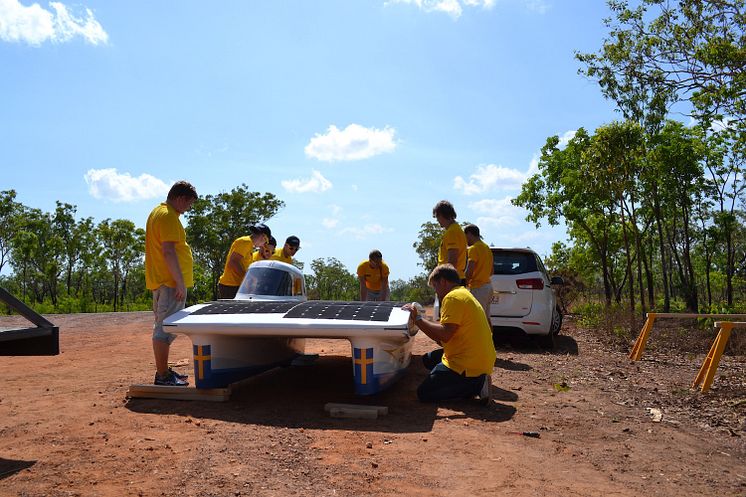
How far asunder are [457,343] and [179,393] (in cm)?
246

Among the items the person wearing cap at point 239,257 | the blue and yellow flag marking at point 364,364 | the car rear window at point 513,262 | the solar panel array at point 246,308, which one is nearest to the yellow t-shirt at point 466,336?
the blue and yellow flag marking at point 364,364

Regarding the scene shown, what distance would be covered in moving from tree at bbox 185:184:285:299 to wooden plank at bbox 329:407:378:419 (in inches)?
942

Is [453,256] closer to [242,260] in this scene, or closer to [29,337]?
[242,260]

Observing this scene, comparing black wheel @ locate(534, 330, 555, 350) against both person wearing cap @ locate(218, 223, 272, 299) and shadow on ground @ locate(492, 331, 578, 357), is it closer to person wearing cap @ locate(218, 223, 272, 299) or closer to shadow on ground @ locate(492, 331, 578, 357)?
shadow on ground @ locate(492, 331, 578, 357)

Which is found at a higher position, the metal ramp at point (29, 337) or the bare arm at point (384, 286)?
the bare arm at point (384, 286)

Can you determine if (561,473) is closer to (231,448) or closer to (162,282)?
(231,448)

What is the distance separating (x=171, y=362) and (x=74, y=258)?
30769 millimetres

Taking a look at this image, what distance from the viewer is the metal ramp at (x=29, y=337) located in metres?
3.30

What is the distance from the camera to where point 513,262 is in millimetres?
9711

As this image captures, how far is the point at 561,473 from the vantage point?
3736mm

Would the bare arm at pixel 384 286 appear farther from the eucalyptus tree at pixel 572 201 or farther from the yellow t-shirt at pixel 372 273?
the eucalyptus tree at pixel 572 201

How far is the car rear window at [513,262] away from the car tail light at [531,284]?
169mm

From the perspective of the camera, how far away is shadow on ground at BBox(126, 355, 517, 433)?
15.9 feet

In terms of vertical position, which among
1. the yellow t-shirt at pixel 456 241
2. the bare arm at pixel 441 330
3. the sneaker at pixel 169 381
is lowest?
the sneaker at pixel 169 381
